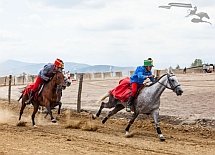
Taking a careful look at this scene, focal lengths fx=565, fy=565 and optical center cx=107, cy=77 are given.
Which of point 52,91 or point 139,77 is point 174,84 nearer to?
point 139,77

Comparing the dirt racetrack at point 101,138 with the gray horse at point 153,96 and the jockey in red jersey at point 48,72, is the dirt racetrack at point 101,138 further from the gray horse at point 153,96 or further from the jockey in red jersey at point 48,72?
the jockey in red jersey at point 48,72

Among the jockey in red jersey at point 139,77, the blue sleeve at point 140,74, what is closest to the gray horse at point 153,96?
the jockey in red jersey at point 139,77

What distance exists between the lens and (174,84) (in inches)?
629

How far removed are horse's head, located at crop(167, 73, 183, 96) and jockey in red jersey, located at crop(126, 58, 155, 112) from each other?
2.49 ft

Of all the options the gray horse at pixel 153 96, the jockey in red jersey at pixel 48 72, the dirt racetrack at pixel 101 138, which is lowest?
the dirt racetrack at pixel 101 138

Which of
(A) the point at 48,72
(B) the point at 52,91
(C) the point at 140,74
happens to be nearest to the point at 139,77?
(C) the point at 140,74

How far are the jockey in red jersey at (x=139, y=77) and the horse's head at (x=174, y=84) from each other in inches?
29.8

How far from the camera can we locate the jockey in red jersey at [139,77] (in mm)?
16703

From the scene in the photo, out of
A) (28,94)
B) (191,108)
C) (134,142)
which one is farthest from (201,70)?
(134,142)

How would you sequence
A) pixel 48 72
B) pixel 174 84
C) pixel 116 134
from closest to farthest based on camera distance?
pixel 174 84
pixel 116 134
pixel 48 72

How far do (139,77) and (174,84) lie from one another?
3.99 feet

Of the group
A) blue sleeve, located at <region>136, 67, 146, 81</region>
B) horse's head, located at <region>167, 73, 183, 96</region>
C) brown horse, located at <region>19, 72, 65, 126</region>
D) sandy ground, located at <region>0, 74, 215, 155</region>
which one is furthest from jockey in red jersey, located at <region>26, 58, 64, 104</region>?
horse's head, located at <region>167, 73, 183, 96</region>

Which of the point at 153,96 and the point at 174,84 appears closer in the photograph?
the point at 174,84

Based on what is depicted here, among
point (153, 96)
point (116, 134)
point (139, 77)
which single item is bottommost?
point (116, 134)
